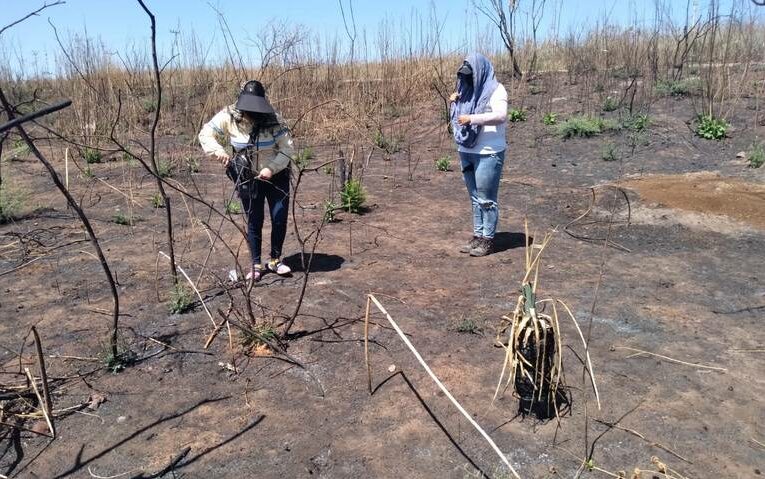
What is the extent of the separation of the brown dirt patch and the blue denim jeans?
7.56 ft

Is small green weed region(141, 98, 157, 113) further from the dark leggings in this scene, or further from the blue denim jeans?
the blue denim jeans

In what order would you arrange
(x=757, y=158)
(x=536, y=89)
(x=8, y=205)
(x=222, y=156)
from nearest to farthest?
(x=222, y=156)
(x=8, y=205)
(x=757, y=158)
(x=536, y=89)

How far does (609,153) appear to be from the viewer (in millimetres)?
8008

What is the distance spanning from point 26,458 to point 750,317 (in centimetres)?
385

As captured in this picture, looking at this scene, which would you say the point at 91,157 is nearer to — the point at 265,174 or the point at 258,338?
the point at 265,174

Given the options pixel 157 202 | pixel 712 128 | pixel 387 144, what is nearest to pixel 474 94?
pixel 157 202

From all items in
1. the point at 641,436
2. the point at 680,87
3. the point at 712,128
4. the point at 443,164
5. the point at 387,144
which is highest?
the point at 680,87

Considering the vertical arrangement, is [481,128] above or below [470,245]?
above

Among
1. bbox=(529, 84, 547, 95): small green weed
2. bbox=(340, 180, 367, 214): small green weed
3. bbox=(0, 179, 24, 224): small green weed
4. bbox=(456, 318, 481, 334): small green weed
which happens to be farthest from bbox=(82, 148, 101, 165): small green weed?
bbox=(529, 84, 547, 95): small green weed

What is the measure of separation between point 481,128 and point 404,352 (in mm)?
1913

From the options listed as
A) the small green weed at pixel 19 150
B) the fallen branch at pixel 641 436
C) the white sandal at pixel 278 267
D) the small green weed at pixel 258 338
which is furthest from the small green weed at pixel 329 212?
the small green weed at pixel 19 150

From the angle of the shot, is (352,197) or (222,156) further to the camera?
(352,197)

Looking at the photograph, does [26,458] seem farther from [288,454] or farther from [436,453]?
[436,453]

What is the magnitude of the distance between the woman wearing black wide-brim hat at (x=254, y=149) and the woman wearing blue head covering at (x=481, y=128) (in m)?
1.31
